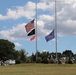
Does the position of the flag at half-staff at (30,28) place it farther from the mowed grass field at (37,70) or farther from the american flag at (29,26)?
the mowed grass field at (37,70)

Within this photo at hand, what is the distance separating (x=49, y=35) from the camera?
72062 millimetres

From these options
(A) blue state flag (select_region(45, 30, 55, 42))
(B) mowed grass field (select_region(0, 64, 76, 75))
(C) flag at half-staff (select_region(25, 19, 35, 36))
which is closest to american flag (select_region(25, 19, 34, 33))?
(C) flag at half-staff (select_region(25, 19, 35, 36))

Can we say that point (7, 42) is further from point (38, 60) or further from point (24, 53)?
point (38, 60)

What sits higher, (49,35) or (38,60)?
(49,35)

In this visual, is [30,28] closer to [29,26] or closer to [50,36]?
[29,26]

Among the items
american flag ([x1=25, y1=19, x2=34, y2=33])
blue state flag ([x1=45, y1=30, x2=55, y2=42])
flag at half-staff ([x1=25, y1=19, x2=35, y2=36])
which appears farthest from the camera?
blue state flag ([x1=45, y1=30, x2=55, y2=42])

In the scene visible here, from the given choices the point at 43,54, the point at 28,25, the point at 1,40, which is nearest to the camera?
the point at 28,25

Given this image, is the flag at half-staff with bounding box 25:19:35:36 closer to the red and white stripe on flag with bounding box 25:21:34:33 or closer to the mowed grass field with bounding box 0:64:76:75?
the red and white stripe on flag with bounding box 25:21:34:33

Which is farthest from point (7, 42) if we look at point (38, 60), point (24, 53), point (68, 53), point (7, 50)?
point (38, 60)

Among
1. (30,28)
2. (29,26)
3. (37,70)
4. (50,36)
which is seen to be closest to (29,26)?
(29,26)

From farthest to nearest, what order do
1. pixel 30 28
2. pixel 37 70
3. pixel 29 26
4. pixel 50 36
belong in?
pixel 50 36
pixel 29 26
pixel 30 28
pixel 37 70

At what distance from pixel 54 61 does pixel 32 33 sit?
828 cm

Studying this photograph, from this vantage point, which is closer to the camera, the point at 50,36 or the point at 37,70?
the point at 37,70

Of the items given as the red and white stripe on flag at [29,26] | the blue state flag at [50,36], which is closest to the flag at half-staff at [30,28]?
the red and white stripe on flag at [29,26]
